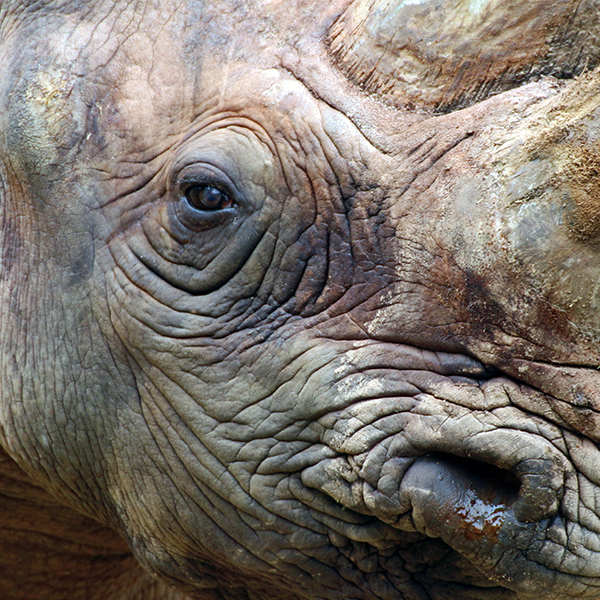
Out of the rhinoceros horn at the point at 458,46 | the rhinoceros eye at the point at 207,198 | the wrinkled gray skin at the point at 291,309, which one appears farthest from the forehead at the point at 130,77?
the rhinoceros horn at the point at 458,46

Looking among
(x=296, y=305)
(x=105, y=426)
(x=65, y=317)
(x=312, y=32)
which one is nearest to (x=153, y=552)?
(x=105, y=426)

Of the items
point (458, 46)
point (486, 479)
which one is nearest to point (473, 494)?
point (486, 479)

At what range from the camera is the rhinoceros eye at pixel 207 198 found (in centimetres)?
285

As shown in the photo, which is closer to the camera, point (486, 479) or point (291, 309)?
point (486, 479)

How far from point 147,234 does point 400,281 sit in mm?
962

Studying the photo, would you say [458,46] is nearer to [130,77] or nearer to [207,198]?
[207,198]

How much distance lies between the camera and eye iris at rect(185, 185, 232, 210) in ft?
9.36

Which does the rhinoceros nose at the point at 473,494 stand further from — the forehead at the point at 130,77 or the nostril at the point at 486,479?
the forehead at the point at 130,77

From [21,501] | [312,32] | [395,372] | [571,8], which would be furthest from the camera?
[21,501]

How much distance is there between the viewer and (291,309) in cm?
275

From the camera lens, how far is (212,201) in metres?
2.87

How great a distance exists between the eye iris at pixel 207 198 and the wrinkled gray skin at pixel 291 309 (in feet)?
0.07

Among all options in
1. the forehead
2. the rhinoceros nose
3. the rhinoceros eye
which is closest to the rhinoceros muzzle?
the rhinoceros nose

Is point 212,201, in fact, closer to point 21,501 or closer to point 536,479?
point 536,479
